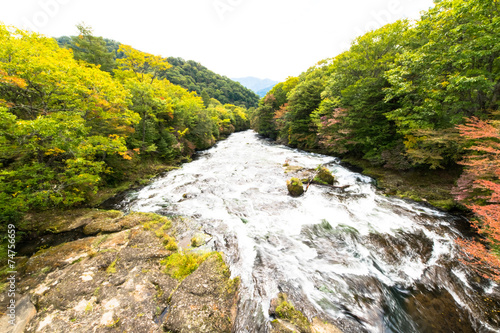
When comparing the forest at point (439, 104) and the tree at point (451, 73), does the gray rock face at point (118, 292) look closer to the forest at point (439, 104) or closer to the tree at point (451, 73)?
the forest at point (439, 104)

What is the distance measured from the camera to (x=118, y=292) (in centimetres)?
385

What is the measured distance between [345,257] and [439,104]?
8.77m

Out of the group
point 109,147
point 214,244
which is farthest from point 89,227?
point 214,244

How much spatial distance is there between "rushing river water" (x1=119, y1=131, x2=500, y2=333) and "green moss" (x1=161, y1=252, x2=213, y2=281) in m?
0.93

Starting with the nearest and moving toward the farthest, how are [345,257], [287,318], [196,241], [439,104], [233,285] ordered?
[287,318] → [233,285] → [345,257] → [196,241] → [439,104]

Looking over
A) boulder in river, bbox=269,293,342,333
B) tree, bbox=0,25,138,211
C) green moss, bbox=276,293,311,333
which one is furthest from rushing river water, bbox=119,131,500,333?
tree, bbox=0,25,138,211

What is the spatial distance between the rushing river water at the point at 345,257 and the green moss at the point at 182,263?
0.93m

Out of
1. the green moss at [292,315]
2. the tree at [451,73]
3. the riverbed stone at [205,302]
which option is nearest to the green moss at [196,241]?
the riverbed stone at [205,302]

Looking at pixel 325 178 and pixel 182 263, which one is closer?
pixel 182 263

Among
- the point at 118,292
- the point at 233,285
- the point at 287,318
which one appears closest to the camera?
the point at 287,318

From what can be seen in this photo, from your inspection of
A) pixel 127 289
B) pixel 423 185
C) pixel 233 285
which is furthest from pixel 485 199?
pixel 127 289

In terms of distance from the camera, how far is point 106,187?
33.1 feet

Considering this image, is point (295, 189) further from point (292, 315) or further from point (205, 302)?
point (205, 302)

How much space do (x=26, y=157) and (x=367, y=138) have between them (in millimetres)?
19392
